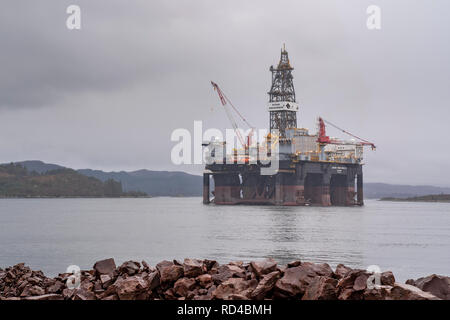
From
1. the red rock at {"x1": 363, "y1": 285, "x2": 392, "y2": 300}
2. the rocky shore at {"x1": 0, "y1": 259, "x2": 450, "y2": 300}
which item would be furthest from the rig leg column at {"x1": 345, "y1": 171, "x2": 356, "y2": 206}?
the red rock at {"x1": 363, "y1": 285, "x2": 392, "y2": 300}

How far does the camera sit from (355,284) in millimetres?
9680

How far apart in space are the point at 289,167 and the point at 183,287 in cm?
9058

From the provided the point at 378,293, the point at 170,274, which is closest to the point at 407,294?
the point at 378,293

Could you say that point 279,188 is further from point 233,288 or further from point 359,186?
point 233,288

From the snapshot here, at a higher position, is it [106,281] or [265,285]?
[265,285]

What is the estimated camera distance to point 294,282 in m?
9.99

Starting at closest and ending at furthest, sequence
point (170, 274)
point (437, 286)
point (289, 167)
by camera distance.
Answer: point (437, 286) < point (170, 274) < point (289, 167)

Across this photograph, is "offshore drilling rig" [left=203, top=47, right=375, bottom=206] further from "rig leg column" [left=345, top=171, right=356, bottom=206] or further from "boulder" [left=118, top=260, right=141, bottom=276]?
"boulder" [left=118, top=260, right=141, bottom=276]

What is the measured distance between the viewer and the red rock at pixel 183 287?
10.8 metres

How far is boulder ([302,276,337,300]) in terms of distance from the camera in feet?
31.2

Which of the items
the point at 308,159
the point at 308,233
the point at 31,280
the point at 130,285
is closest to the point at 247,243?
the point at 308,233

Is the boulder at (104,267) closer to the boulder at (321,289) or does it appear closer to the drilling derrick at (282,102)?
the boulder at (321,289)

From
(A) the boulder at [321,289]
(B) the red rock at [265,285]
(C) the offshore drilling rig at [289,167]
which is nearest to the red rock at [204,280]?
(B) the red rock at [265,285]

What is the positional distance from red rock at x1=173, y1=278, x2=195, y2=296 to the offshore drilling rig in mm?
89551
